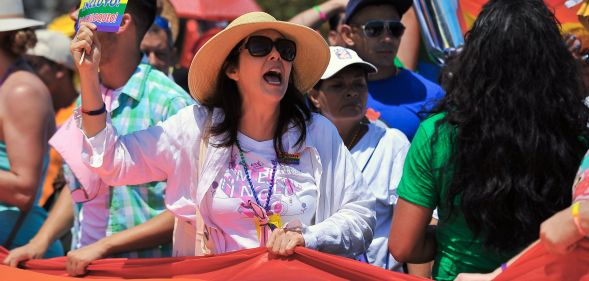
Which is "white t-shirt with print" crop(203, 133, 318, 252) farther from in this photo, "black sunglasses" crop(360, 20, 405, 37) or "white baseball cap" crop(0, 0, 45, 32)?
"black sunglasses" crop(360, 20, 405, 37)

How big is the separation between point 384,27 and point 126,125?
6.20ft

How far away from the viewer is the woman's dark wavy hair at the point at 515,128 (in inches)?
143

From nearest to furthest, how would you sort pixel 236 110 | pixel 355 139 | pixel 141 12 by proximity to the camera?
pixel 236 110
pixel 141 12
pixel 355 139

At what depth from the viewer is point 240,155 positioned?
4168 mm

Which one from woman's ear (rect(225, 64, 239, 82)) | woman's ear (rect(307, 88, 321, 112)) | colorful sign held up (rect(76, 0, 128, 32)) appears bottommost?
woman's ear (rect(307, 88, 321, 112))

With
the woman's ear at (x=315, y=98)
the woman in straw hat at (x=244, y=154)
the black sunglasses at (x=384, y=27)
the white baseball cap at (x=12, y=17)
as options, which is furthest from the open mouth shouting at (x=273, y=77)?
the black sunglasses at (x=384, y=27)

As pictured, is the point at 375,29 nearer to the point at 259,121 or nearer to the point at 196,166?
the point at 259,121

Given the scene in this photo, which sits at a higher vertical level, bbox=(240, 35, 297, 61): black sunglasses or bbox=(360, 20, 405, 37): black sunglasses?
bbox=(360, 20, 405, 37): black sunglasses

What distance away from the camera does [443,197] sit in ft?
12.6

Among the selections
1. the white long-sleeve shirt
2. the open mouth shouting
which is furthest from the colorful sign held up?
the open mouth shouting

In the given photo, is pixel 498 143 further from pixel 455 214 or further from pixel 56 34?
pixel 56 34

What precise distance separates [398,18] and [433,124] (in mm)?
2682

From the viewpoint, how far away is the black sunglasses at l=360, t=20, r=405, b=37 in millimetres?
6293

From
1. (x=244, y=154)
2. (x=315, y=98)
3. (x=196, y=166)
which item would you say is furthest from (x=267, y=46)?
(x=315, y=98)
